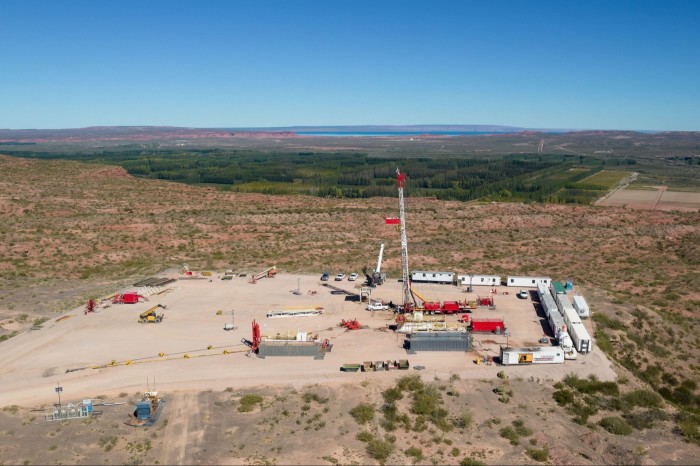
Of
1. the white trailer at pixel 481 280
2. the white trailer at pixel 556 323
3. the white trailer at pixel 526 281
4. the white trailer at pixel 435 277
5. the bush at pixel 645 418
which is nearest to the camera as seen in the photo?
the bush at pixel 645 418

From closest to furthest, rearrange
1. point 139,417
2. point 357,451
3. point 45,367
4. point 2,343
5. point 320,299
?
1. point 357,451
2. point 139,417
3. point 45,367
4. point 2,343
5. point 320,299

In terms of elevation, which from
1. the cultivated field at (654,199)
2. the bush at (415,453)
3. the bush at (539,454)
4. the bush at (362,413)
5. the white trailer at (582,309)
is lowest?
the cultivated field at (654,199)

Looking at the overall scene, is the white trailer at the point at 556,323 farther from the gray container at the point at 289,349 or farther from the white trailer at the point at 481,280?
the gray container at the point at 289,349

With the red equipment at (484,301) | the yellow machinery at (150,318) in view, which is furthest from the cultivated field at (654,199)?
the yellow machinery at (150,318)

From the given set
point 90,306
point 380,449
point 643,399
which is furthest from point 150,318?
point 643,399

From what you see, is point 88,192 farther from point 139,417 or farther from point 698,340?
point 698,340

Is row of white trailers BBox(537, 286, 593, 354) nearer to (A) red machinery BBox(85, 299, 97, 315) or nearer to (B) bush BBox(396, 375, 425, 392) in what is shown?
(B) bush BBox(396, 375, 425, 392)


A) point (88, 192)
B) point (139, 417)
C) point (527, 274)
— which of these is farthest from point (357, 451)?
point (88, 192)
